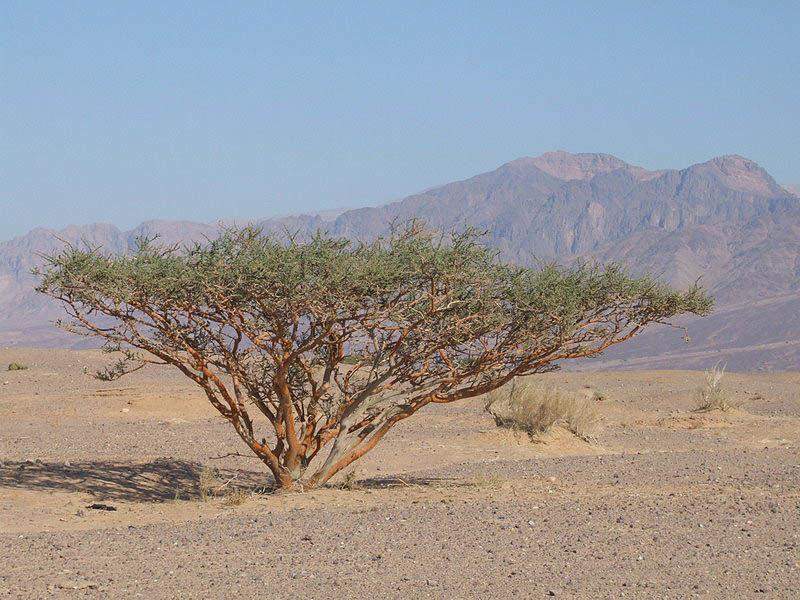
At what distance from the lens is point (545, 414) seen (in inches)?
821

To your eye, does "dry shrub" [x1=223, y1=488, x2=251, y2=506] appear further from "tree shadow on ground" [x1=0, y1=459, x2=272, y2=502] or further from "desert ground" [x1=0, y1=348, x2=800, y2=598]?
"tree shadow on ground" [x1=0, y1=459, x2=272, y2=502]

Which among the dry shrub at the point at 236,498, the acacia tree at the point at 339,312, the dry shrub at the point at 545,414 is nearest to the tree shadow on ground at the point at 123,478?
the dry shrub at the point at 236,498

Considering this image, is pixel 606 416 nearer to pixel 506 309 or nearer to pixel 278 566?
pixel 506 309

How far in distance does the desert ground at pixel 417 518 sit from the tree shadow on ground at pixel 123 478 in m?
0.05

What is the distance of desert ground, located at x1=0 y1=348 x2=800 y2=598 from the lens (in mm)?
8289

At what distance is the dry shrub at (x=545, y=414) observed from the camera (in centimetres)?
2086

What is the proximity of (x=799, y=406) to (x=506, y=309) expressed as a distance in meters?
19.5

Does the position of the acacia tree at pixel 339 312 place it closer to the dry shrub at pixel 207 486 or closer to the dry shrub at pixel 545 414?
the dry shrub at pixel 207 486

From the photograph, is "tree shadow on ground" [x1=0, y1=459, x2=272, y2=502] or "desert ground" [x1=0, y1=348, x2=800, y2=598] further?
"tree shadow on ground" [x1=0, y1=459, x2=272, y2=502]

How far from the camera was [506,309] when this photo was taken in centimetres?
1341

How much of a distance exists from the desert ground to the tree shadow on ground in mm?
54

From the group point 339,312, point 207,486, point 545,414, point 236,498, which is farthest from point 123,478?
point 545,414

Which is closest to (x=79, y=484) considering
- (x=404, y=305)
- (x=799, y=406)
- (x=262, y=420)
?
(x=404, y=305)

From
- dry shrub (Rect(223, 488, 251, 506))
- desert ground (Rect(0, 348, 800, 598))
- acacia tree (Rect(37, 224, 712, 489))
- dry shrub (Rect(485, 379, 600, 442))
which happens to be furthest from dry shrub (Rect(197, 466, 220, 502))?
dry shrub (Rect(485, 379, 600, 442))
